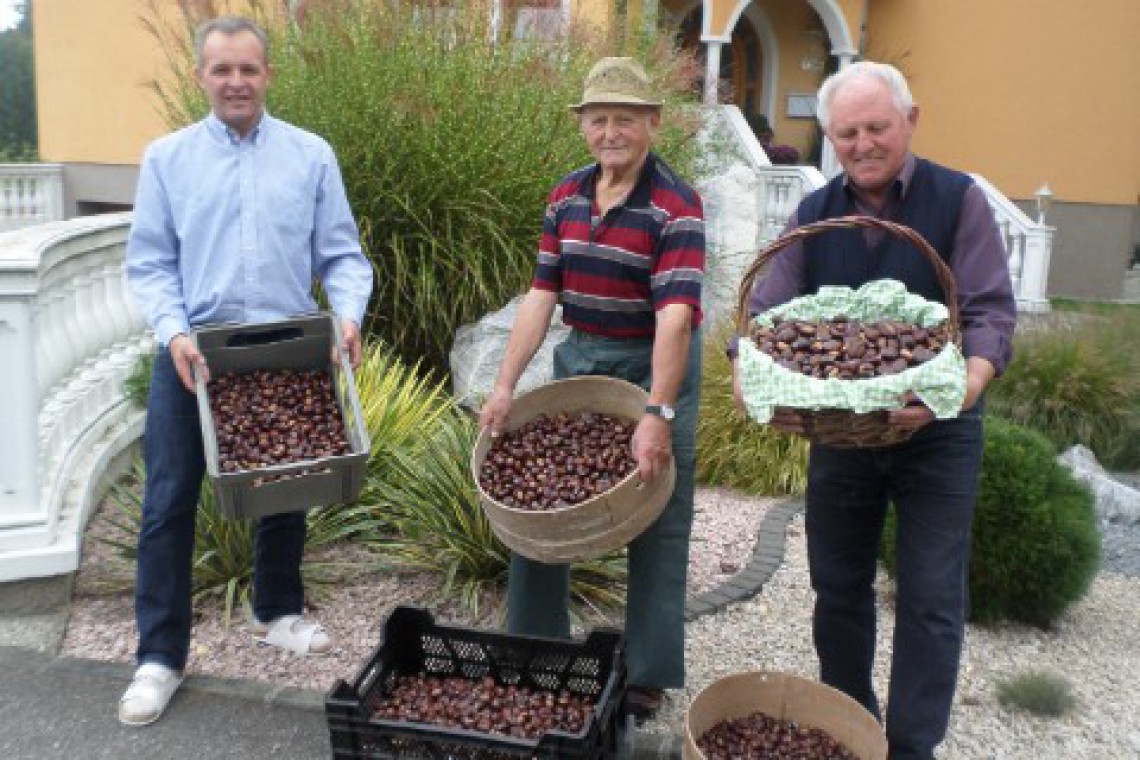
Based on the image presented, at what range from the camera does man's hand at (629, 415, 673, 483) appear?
2.80 meters

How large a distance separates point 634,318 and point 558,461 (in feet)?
1.54

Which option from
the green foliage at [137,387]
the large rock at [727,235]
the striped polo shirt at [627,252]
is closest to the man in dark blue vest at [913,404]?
the striped polo shirt at [627,252]

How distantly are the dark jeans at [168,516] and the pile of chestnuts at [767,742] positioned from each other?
67.6 inches

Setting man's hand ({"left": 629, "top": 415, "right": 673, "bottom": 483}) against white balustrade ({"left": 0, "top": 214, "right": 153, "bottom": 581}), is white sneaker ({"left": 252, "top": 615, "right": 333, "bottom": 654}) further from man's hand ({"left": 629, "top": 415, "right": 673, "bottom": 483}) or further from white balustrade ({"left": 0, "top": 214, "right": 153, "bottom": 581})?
man's hand ({"left": 629, "top": 415, "right": 673, "bottom": 483})

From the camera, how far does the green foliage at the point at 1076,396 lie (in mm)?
6824

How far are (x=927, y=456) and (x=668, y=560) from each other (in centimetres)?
90

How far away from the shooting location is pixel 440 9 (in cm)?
660

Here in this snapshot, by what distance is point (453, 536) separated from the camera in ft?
13.8

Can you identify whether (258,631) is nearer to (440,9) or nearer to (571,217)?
(571,217)

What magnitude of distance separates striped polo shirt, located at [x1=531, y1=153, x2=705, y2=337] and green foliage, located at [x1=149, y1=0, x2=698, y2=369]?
299cm

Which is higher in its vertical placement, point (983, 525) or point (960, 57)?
point (960, 57)

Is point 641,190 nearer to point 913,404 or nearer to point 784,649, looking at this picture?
point 913,404

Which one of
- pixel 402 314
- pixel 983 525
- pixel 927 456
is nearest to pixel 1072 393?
pixel 983 525

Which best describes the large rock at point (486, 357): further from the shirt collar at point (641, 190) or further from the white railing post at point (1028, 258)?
the white railing post at point (1028, 258)
